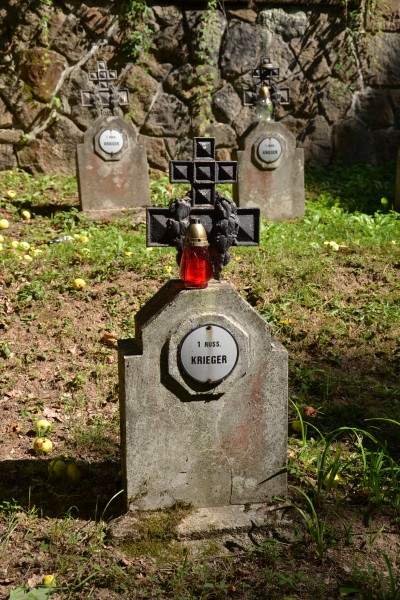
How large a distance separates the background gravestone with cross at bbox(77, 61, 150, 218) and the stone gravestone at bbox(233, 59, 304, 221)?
46.0 inches

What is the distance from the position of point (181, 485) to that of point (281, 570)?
0.56 metres

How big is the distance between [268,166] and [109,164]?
181 cm

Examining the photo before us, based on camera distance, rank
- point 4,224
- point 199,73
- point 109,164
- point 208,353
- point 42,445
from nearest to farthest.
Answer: point 208,353 < point 42,445 < point 4,224 < point 109,164 < point 199,73

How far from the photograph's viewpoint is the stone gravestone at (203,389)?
2924 mm

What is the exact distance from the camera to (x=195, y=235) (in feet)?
9.21

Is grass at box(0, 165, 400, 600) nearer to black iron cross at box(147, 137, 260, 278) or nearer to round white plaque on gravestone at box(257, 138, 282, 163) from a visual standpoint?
round white plaque on gravestone at box(257, 138, 282, 163)

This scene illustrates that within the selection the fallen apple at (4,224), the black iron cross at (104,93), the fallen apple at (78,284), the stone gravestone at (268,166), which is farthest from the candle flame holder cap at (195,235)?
the black iron cross at (104,93)

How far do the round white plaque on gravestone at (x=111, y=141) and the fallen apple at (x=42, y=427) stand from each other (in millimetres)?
4701

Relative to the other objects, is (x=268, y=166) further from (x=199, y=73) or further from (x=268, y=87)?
(x=199, y=73)

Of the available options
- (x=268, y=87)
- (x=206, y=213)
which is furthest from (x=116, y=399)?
(x=268, y=87)

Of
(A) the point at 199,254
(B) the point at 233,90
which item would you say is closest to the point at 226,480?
Result: (A) the point at 199,254

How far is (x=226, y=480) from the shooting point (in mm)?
3117

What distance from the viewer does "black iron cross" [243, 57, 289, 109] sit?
820cm

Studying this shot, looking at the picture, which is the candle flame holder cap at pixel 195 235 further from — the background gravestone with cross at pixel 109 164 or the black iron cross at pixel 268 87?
the black iron cross at pixel 268 87
